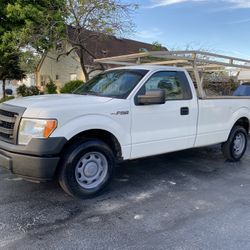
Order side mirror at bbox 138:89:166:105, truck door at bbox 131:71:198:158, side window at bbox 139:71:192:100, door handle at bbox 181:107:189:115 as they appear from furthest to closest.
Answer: door handle at bbox 181:107:189:115 → side window at bbox 139:71:192:100 → truck door at bbox 131:71:198:158 → side mirror at bbox 138:89:166:105

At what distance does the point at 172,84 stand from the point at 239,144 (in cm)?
242

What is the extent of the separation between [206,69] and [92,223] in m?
5.53

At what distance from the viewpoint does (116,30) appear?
43.4 feet

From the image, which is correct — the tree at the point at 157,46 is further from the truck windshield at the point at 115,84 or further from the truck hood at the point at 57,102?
the truck hood at the point at 57,102

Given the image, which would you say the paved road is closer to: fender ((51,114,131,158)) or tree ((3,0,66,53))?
fender ((51,114,131,158))

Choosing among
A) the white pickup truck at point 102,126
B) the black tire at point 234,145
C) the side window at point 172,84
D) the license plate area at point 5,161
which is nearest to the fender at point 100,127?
the white pickup truck at point 102,126

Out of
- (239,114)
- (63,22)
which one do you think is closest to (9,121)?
(239,114)

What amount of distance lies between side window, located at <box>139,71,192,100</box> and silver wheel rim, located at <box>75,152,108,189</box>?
1431 mm

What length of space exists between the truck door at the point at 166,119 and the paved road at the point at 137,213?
630 millimetres

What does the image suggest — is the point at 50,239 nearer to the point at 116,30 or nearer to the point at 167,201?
the point at 167,201

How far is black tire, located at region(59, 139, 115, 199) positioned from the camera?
401 cm

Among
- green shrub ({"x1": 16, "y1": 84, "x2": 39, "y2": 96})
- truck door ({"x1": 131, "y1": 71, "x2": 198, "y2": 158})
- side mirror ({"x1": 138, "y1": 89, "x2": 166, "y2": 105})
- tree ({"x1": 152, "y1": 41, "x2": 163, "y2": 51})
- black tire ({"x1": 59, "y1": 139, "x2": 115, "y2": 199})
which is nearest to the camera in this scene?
black tire ({"x1": 59, "y1": 139, "x2": 115, "y2": 199})

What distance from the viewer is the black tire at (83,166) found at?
4.01m

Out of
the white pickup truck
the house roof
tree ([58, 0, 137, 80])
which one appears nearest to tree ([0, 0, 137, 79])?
tree ([58, 0, 137, 80])
